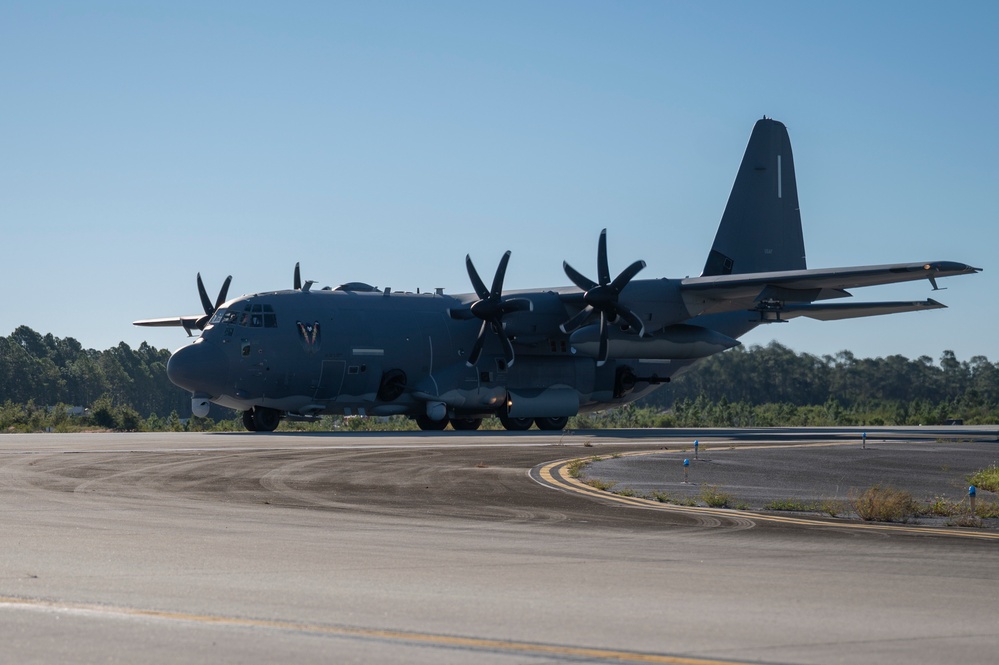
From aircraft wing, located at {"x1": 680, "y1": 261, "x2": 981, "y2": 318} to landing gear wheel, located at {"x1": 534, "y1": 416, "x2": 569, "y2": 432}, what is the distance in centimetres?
746

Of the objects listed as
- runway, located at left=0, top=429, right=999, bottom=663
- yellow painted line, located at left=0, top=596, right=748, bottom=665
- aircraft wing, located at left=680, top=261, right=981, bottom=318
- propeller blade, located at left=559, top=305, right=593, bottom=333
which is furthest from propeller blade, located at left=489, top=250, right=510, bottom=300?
yellow painted line, located at left=0, top=596, right=748, bottom=665

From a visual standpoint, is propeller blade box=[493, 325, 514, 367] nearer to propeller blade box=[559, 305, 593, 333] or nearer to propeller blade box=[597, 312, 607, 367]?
propeller blade box=[559, 305, 593, 333]

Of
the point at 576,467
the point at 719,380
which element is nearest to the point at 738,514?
the point at 576,467

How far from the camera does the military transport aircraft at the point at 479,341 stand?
4072 centimetres

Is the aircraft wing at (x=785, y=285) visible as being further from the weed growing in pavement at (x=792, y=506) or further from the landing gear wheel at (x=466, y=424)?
the weed growing in pavement at (x=792, y=506)

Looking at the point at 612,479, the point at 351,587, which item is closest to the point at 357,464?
the point at 612,479

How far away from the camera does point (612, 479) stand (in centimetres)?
2059

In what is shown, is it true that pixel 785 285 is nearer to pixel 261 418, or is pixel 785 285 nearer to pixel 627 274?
pixel 627 274

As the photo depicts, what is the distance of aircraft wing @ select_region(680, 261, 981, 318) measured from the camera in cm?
3881

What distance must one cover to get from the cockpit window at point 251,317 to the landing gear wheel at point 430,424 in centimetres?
755

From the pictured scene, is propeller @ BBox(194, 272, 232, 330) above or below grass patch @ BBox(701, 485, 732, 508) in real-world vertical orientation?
above

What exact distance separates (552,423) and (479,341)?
608 cm

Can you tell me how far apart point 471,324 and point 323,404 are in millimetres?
6802

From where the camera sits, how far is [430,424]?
45844 millimetres
